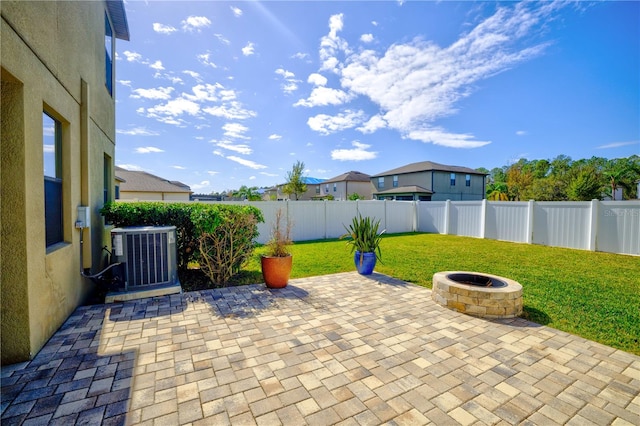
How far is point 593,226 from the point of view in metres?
9.35

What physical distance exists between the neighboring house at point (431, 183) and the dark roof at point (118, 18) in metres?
25.1

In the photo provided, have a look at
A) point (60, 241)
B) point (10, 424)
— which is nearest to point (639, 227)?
point (10, 424)

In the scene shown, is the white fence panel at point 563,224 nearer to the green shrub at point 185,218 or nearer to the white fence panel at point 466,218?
the white fence panel at point 466,218

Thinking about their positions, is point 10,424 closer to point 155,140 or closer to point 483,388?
point 483,388

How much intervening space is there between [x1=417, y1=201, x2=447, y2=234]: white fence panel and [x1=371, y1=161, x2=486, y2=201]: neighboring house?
39.7 ft

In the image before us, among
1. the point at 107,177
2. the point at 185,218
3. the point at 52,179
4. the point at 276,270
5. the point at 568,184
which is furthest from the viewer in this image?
the point at 568,184

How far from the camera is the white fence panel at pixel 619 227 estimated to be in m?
8.52

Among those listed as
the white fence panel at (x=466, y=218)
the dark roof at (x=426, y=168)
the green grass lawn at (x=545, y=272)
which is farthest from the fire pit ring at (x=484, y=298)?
the dark roof at (x=426, y=168)

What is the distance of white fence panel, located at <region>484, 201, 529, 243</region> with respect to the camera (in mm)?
11328

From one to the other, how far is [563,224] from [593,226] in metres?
0.86

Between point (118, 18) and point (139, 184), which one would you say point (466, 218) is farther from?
point (139, 184)

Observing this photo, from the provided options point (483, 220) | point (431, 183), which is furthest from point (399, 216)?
point (431, 183)

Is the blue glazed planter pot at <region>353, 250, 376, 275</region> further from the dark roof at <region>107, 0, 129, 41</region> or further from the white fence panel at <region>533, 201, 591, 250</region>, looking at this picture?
the dark roof at <region>107, 0, 129, 41</region>

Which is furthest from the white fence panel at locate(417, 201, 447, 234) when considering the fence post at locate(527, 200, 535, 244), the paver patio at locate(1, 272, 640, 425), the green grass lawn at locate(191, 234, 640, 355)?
the paver patio at locate(1, 272, 640, 425)
